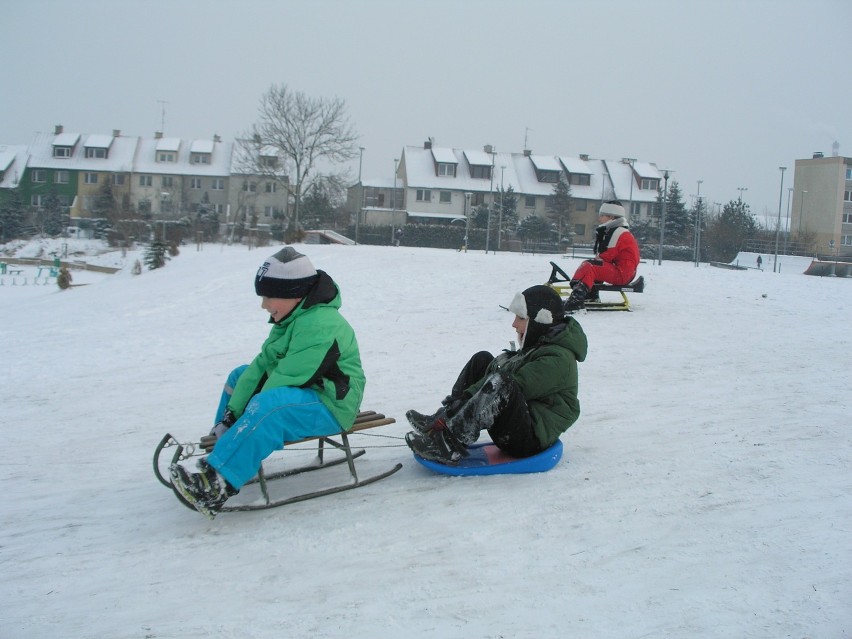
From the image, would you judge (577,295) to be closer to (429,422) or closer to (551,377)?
(551,377)

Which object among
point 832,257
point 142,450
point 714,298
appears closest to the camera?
point 142,450

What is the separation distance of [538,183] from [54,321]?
53.3m

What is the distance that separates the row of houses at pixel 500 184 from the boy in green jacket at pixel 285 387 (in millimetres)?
55542

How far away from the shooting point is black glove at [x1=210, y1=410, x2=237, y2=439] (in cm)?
449

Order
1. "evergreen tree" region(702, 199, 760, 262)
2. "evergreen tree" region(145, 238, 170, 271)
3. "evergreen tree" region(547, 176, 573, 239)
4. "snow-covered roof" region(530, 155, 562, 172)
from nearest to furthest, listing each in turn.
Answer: "evergreen tree" region(145, 238, 170, 271), "evergreen tree" region(702, 199, 760, 262), "evergreen tree" region(547, 176, 573, 239), "snow-covered roof" region(530, 155, 562, 172)

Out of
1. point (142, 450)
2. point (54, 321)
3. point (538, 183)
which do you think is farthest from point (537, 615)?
point (538, 183)

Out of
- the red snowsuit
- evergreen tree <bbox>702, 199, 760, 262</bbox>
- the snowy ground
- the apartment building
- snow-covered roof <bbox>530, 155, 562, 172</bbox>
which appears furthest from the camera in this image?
snow-covered roof <bbox>530, 155, 562, 172</bbox>

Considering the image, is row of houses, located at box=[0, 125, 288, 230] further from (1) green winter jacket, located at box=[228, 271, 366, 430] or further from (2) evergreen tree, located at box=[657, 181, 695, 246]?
(1) green winter jacket, located at box=[228, 271, 366, 430]

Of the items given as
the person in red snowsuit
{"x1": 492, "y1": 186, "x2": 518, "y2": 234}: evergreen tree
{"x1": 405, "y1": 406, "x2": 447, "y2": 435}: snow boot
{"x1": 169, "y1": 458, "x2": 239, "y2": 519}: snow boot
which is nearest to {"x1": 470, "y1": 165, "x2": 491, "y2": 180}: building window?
{"x1": 492, "y1": 186, "x2": 518, "y2": 234}: evergreen tree

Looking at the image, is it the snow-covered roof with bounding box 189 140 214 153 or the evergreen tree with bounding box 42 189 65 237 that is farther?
the snow-covered roof with bounding box 189 140 214 153

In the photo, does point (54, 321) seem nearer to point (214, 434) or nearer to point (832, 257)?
point (214, 434)

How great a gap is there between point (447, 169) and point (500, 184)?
16.2 feet

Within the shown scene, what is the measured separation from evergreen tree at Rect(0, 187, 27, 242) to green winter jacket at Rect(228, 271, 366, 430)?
6027 cm

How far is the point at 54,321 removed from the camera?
571 inches
